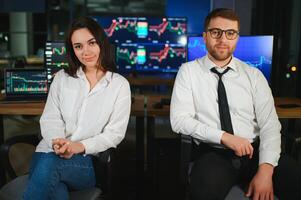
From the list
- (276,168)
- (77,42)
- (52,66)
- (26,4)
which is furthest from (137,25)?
(26,4)

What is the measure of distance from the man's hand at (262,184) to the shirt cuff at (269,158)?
2 cm

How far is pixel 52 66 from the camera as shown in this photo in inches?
101

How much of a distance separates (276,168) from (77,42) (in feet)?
3.68

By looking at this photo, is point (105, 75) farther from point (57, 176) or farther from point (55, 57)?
point (55, 57)

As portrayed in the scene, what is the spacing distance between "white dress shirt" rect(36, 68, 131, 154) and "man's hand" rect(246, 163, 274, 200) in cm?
65

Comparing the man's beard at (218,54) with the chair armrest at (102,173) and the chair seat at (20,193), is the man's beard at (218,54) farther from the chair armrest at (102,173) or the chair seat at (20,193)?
the chair seat at (20,193)

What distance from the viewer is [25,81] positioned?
2418 mm

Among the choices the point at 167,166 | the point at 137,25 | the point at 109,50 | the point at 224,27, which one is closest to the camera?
the point at 224,27

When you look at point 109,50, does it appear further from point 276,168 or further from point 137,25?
point 137,25

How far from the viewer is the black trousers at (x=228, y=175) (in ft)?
4.89

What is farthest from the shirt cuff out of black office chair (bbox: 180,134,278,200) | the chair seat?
the chair seat

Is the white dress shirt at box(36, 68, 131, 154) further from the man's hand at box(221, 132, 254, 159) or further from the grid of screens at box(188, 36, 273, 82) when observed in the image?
the grid of screens at box(188, 36, 273, 82)

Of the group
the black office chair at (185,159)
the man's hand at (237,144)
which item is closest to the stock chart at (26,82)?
the black office chair at (185,159)

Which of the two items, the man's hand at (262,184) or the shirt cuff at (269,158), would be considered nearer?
the man's hand at (262,184)
